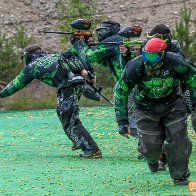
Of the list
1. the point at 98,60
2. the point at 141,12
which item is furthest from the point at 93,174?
the point at 141,12

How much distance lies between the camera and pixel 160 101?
973 cm

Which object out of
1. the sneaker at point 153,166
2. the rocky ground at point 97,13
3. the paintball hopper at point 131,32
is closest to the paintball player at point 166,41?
the sneaker at point 153,166

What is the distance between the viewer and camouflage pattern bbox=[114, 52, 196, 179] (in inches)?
374

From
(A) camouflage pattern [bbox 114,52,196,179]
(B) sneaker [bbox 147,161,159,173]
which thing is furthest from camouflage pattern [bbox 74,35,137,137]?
(A) camouflage pattern [bbox 114,52,196,179]

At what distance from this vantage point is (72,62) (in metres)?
13.6

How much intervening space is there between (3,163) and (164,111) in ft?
11.1

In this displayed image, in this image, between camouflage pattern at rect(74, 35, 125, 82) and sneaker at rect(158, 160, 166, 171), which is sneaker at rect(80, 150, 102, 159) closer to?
camouflage pattern at rect(74, 35, 125, 82)

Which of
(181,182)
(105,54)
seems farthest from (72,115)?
(181,182)

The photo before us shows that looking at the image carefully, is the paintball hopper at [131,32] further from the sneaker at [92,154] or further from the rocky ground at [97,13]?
the rocky ground at [97,13]

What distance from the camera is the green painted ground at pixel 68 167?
31.4ft

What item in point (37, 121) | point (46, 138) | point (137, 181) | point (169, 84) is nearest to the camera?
point (169, 84)

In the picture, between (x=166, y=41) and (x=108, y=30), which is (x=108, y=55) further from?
(x=166, y=41)

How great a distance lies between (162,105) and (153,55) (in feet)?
2.15

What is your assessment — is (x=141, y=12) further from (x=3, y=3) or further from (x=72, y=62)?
(x=72, y=62)
